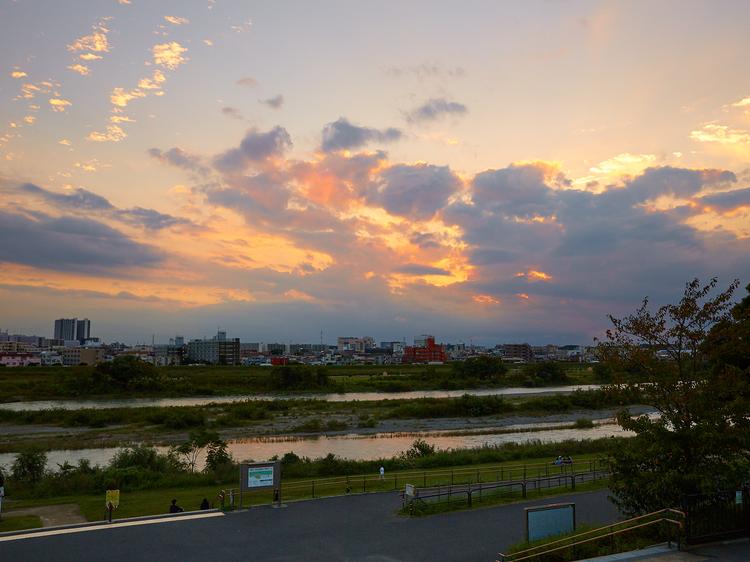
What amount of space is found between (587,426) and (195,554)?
50.8 meters

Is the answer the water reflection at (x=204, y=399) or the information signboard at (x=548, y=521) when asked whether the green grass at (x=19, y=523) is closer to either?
the information signboard at (x=548, y=521)

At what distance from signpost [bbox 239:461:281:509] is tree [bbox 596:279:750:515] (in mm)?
11908

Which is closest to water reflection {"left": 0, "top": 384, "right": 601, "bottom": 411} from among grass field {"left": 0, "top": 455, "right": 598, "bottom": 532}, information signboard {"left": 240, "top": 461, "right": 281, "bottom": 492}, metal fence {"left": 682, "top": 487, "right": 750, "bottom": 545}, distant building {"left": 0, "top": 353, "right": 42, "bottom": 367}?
grass field {"left": 0, "top": 455, "right": 598, "bottom": 532}

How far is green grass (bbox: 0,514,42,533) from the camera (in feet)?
57.5

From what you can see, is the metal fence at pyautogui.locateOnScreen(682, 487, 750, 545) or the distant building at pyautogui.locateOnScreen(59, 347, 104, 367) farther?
the distant building at pyautogui.locateOnScreen(59, 347, 104, 367)

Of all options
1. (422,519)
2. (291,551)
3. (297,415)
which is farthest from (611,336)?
(297,415)

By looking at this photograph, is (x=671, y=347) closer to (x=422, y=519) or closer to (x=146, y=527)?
(x=422, y=519)

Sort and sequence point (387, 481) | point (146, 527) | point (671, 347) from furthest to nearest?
point (387, 481)
point (146, 527)
point (671, 347)

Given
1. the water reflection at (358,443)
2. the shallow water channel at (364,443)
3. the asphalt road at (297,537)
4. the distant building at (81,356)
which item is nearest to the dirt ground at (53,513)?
the asphalt road at (297,537)

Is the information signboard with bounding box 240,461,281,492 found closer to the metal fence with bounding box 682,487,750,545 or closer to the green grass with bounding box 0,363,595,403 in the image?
the metal fence with bounding box 682,487,750,545

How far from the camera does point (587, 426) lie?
55406 mm

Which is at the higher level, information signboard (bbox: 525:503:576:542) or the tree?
the tree

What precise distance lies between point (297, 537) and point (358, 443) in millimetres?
31286

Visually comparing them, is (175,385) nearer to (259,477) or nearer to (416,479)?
(416,479)
